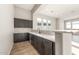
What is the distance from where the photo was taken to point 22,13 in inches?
234

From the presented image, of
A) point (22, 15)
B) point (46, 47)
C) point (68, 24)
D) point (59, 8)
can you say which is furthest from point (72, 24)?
point (46, 47)

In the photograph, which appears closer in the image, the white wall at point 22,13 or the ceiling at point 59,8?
the ceiling at point 59,8

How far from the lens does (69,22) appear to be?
764 centimetres

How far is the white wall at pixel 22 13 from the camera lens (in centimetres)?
562

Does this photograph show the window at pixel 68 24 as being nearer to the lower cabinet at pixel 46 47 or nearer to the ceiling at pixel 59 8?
the ceiling at pixel 59 8

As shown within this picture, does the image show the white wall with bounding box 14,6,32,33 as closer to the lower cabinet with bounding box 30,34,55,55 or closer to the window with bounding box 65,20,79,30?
the lower cabinet with bounding box 30,34,55,55

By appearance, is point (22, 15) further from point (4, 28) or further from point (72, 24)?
point (72, 24)

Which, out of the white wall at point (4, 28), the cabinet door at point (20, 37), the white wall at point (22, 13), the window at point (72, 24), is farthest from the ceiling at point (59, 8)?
the cabinet door at point (20, 37)

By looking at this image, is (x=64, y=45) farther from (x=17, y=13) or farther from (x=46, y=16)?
(x=46, y=16)

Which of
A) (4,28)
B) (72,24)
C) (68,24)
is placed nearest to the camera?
(4,28)

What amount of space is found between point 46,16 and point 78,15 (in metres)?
2.96

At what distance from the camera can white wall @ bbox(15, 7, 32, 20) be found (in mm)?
5621

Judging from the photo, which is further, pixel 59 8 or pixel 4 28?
pixel 59 8
